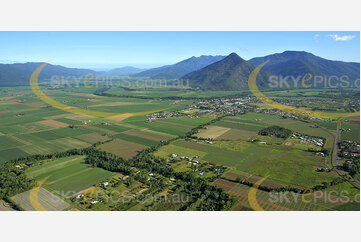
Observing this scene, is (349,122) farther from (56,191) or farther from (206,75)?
(206,75)

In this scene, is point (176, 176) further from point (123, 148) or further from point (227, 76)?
point (227, 76)

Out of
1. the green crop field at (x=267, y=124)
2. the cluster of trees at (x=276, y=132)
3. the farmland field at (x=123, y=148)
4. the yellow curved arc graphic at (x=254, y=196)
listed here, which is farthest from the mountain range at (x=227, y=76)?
the yellow curved arc graphic at (x=254, y=196)

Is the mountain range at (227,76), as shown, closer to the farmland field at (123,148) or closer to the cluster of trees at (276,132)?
the cluster of trees at (276,132)

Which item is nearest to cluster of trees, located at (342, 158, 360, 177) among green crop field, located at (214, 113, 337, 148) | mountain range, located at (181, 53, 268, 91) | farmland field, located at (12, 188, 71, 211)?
green crop field, located at (214, 113, 337, 148)

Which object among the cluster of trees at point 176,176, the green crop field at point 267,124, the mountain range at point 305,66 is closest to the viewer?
the cluster of trees at point 176,176

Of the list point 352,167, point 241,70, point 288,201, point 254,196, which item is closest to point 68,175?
point 254,196

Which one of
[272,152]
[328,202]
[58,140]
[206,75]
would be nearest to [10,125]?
[58,140]
